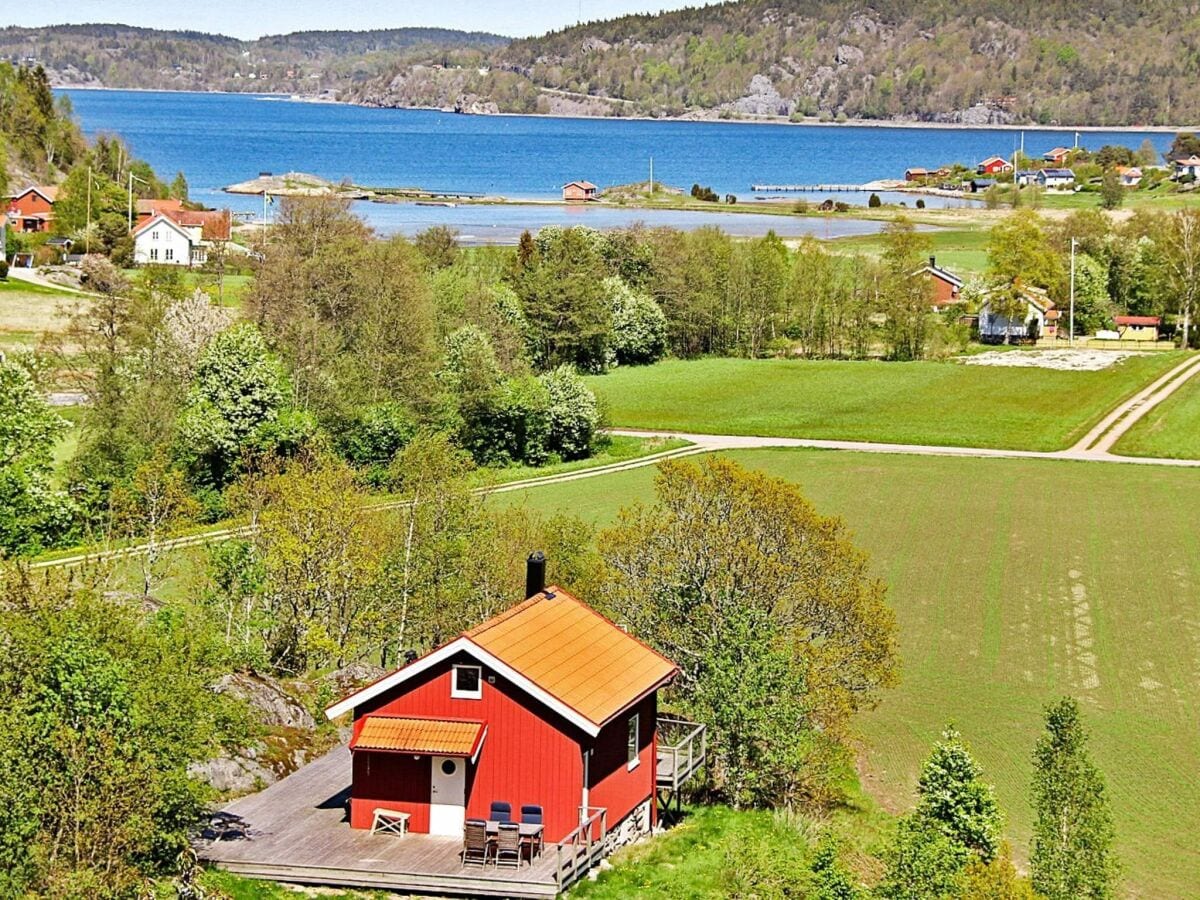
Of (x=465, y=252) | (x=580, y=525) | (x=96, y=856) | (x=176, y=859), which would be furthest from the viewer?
(x=465, y=252)

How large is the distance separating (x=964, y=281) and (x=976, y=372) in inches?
970

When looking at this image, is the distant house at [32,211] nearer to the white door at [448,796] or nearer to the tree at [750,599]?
the tree at [750,599]

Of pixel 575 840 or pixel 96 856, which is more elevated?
pixel 96 856

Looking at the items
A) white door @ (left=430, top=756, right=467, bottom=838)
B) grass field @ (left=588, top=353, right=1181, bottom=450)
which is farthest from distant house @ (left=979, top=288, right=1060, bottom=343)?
white door @ (left=430, top=756, right=467, bottom=838)

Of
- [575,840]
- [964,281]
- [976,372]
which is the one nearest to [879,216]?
[964,281]

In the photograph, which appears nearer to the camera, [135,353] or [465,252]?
[135,353]

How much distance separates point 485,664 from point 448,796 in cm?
191

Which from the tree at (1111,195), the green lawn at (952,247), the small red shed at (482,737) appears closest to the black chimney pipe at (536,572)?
the small red shed at (482,737)

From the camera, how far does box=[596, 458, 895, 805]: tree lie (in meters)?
27.0

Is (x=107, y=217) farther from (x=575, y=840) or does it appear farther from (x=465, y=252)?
(x=575, y=840)

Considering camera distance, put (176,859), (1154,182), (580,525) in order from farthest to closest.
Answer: (1154,182)
(580,525)
(176,859)

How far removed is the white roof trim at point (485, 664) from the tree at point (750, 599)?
16.2ft

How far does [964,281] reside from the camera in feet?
334

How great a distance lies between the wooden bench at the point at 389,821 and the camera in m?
22.4
